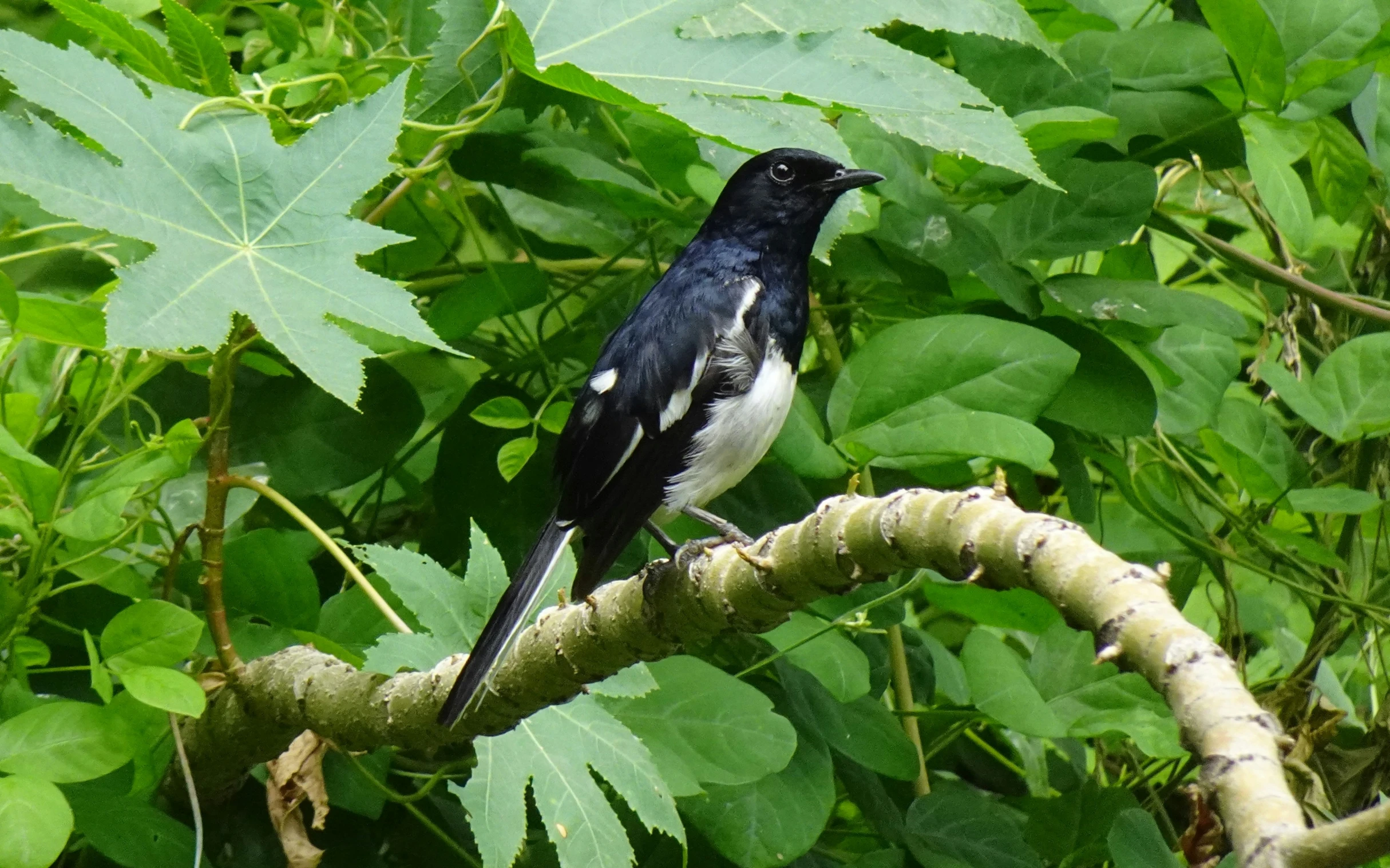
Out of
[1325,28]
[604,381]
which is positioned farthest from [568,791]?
[1325,28]

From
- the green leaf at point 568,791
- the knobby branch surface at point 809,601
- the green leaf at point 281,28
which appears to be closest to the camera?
the knobby branch surface at point 809,601

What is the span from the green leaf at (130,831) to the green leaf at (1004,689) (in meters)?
1.25

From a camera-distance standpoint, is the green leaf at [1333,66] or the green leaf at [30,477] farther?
the green leaf at [1333,66]

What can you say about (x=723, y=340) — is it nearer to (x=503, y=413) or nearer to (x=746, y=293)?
(x=746, y=293)

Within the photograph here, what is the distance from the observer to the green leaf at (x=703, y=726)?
6.15 feet

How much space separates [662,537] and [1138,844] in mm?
909

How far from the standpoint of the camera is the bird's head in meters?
2.41

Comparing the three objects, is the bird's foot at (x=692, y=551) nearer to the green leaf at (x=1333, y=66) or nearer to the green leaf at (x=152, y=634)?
the green leaf at (x=152, y=634)

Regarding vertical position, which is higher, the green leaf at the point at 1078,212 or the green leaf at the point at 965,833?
the green leaf at the point at 1078,212

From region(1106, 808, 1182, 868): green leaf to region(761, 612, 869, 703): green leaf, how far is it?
0.46 m

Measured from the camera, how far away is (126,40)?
1.79 metres

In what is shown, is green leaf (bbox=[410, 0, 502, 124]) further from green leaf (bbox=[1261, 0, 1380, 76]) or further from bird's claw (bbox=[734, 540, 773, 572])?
green leaf (bbox=[1261, 0, 1380, 76])

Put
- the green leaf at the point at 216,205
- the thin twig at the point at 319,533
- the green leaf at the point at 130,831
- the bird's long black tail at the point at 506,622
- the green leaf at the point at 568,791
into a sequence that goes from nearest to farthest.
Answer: the green leaf at the point at 216,205, the bird's long black tail at the point at 506,622, the green leaf at the point at 568,791, the green leaf at the point at 130,831, the thin twig at the point at 319,533

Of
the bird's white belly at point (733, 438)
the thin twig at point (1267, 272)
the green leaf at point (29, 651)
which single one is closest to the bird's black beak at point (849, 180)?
the bird's white belly at point (733, 438)
